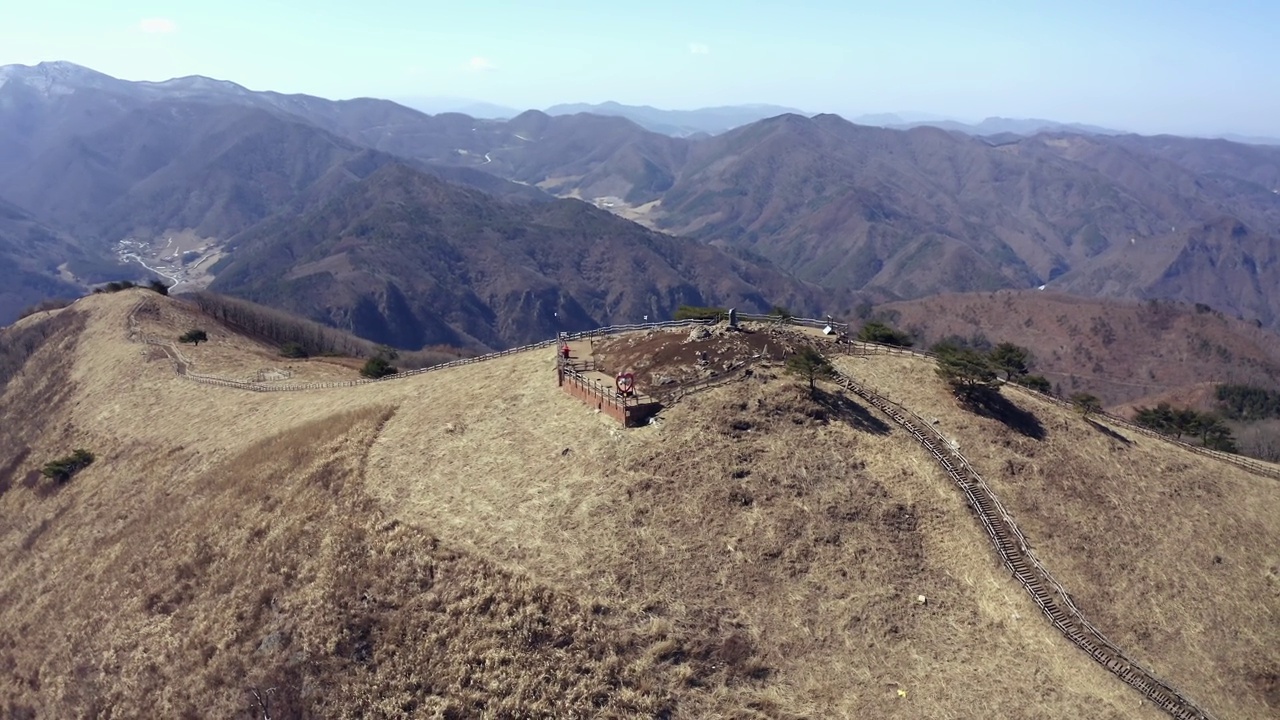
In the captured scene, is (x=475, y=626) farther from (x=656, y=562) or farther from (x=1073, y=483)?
(x=1073, y=483)

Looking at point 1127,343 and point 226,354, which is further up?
point 226,354

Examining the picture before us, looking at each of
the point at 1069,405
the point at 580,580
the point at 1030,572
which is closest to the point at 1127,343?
the point at 1069,405

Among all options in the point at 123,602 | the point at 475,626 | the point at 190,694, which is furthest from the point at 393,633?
the point at 123,602

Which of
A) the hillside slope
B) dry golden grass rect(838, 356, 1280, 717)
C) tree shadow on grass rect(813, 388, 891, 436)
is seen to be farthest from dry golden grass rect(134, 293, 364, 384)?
the hillside slope

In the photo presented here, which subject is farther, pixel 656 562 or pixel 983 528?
pixel 983 528

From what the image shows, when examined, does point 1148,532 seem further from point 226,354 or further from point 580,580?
point 226,354

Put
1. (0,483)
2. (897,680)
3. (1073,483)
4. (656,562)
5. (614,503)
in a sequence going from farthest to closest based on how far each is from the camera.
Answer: (0,483) < (1073,483) < (614,503) < (656,562) < (897,680)

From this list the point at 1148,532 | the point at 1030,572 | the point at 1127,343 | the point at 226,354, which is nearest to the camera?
the point at 1030,572

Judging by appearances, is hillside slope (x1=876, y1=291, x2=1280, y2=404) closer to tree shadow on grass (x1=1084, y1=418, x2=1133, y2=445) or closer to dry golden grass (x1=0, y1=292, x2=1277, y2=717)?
tree shadow on grass (x1=1084, y1=418, x2=1133, y2=445)
